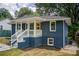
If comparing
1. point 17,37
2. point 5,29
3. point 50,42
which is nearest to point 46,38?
point 50,42

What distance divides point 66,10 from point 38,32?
0.40m

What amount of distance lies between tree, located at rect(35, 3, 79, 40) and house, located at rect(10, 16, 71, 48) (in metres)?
0.07

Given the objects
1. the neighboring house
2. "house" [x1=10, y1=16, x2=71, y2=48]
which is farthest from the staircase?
the neighboring house

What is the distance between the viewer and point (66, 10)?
2.40m

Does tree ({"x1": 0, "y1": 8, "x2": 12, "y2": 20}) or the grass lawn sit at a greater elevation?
tree ({"x1": 0, "y1": 8, "x2": 12, "y2": 20})

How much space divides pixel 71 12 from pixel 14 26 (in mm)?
651

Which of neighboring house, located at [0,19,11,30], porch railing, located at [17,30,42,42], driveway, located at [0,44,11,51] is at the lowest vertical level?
driveway, located at [0,44,11,51]

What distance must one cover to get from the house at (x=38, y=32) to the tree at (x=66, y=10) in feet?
0.22

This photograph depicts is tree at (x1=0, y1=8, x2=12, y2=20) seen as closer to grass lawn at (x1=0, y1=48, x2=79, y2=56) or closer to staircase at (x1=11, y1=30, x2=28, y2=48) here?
staircase at (x1=11, y1=30, x2=28, y2=48)

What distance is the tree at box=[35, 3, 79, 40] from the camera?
238 centimetres

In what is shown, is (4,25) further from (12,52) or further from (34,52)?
(34,52)

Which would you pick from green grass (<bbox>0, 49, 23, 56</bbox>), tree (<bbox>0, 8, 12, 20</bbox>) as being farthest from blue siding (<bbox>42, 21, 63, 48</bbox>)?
tree (<bbox>0, 8, 12, 20</bbox>)

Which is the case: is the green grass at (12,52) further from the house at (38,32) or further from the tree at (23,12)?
the tree at (23,12)

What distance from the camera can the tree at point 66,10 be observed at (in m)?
2.38
